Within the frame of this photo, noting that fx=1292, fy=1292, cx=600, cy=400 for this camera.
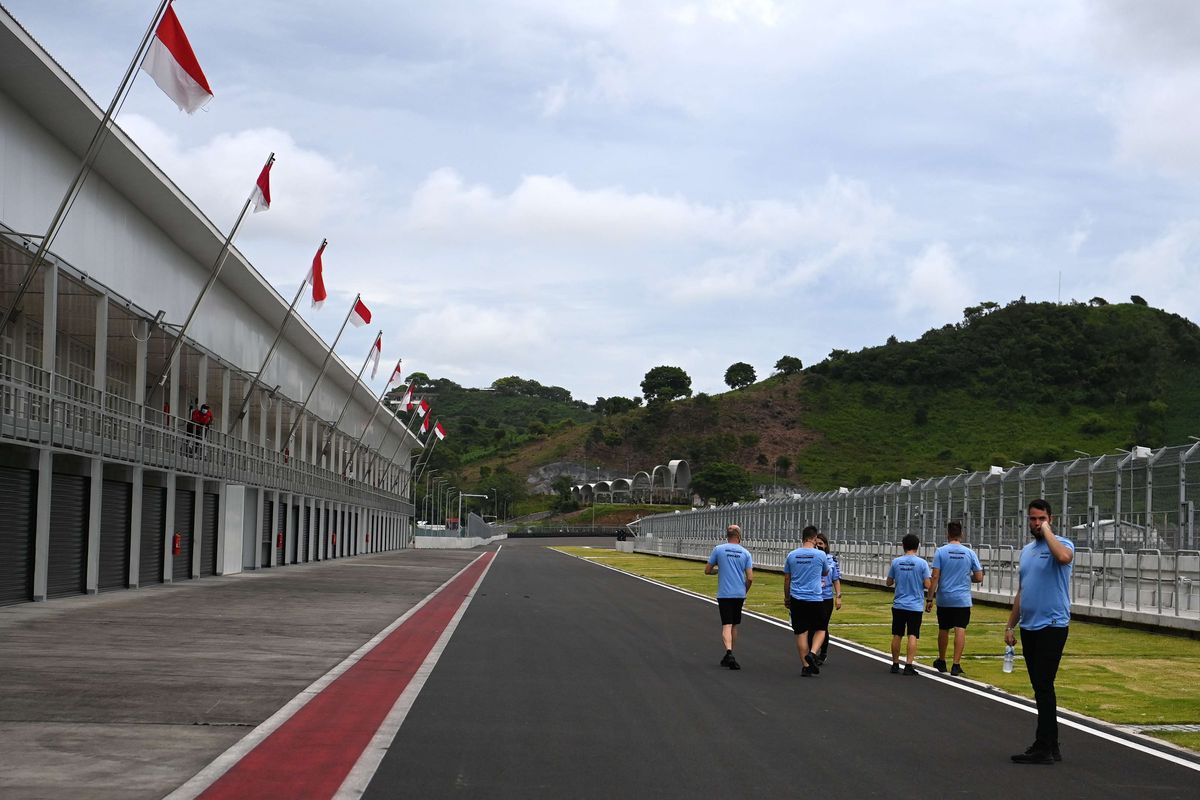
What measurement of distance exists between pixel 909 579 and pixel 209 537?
2494 centimetres

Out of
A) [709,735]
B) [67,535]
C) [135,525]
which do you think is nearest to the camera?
[709,735]

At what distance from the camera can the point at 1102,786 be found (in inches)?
328

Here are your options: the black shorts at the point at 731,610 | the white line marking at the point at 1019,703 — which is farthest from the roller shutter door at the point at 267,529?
the black shorts at the point at 731,610

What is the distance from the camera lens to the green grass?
12484 mm

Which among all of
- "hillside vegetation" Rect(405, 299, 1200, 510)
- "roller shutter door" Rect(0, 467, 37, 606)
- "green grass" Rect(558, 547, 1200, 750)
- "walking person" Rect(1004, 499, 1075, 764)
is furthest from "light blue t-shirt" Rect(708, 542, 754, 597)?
"hillside vegetation" Rect(405, 299, 1200, 510)

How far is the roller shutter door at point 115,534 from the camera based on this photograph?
26.0m

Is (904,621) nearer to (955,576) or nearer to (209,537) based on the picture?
(955,576)

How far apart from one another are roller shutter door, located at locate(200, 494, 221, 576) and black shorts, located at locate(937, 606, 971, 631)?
24.0 metres

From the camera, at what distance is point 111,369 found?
39.4 m

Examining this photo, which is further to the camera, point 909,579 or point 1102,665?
point 1102,665

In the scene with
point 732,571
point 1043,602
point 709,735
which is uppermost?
point 1043,602

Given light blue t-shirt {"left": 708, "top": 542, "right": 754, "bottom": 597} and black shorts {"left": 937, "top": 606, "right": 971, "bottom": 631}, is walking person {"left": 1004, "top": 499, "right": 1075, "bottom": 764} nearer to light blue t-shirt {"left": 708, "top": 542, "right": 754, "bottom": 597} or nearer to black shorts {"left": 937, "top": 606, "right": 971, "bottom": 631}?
black shorts {"left": 937, "top": 606, "right": 971, "bottom": 631}

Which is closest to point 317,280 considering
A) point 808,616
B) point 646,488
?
point 808,616

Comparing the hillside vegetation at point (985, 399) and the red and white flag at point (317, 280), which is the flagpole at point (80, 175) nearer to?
the red and white flag at point (317, 280)
